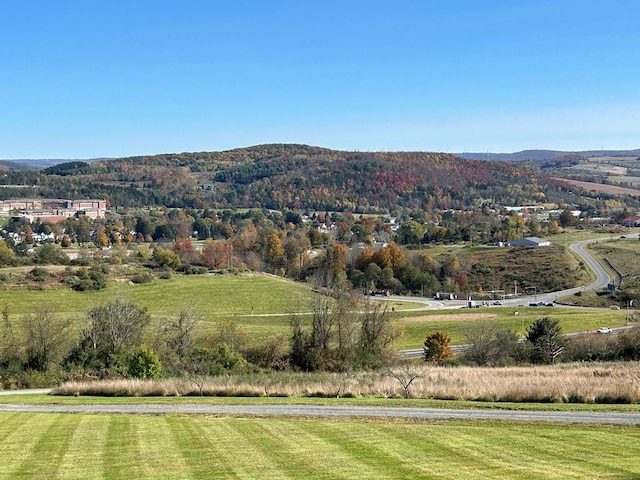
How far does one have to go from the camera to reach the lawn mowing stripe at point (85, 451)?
13180 millimetres

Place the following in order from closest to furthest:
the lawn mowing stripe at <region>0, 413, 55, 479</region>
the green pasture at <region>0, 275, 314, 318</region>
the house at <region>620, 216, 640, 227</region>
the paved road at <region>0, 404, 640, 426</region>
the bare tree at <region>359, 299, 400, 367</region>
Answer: the lawn mowing stripe at <region>0, 413, 55, 479</region>
the paved road at <region>0, 404, 640, 426</region>
the bare tree at <region>359, 299, 400, 367</region>
the green pasture at <region>0, 275, 314, 318</region>
the house at <region>620, 216, 640, 227</region>

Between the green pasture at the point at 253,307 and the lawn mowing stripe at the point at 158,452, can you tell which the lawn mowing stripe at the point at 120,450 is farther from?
the green pasture at the point at 253,307

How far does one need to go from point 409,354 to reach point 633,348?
52.9 feet

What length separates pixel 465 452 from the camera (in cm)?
1443

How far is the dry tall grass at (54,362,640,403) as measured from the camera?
884 inches

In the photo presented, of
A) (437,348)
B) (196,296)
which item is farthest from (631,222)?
(437,348)

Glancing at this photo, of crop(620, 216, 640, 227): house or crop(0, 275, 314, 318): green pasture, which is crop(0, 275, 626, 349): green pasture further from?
crop(620, 216, 640, 227): house

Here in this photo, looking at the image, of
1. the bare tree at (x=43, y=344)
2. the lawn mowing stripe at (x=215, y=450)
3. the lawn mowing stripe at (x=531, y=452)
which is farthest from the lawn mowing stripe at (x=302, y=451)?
the bare tree at (x=43, y=344)

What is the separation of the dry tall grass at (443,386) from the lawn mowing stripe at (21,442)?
7.65 m

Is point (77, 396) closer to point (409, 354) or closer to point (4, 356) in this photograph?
point (4, 356)

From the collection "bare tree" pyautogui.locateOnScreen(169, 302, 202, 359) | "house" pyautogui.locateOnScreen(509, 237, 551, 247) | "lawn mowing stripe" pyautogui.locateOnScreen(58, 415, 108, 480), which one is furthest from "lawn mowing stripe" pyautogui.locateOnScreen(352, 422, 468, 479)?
"house" pyautogui.locateOnScreen(509, 237, 551, 247)

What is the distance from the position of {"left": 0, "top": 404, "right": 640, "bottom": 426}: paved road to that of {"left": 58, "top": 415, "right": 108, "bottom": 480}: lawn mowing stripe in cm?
291

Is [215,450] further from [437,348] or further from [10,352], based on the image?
[437,348]

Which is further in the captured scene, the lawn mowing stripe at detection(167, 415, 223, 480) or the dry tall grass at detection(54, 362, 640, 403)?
the dry tall grass at detection(54, 362, 640, 403)
